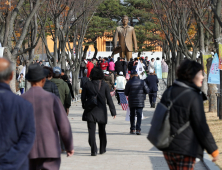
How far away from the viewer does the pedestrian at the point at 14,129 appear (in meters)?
3.38

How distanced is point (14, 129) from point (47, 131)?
3.43ft

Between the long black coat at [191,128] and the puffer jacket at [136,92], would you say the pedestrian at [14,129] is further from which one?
the puffer jacket at [136,92]

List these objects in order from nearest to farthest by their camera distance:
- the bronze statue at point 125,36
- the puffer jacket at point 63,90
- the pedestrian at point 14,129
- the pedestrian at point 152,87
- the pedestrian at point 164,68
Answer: the pedestrian at point 14,129, the puffer jacket at point 63,90, the pedestrian at point 152,87, the bronze statue at point 125,36, the pedestrian at point 164,68

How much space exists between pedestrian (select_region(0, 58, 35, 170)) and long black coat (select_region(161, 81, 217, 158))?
1341 millimetres

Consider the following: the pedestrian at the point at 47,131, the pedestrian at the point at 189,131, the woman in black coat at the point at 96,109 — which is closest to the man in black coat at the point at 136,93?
the woman in black coat at the point at 96,109

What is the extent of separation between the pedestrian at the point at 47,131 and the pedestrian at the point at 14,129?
91 cm

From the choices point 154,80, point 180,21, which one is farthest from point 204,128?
point 180,21

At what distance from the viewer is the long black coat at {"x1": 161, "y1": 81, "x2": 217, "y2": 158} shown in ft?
13.2

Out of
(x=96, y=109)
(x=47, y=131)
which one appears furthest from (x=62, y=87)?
(x=47, y=131)

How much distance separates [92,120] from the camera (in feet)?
27.4

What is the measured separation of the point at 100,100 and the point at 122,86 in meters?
9.64

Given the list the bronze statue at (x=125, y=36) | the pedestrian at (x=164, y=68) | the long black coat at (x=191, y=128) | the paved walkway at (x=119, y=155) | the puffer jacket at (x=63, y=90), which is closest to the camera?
the long black coat at (x=191, y=128)

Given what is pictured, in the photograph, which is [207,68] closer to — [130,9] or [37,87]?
[37,87]

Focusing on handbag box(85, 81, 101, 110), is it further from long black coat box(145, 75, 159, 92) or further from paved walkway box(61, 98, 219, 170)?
long black coat box(145, 75, 159, 92)
